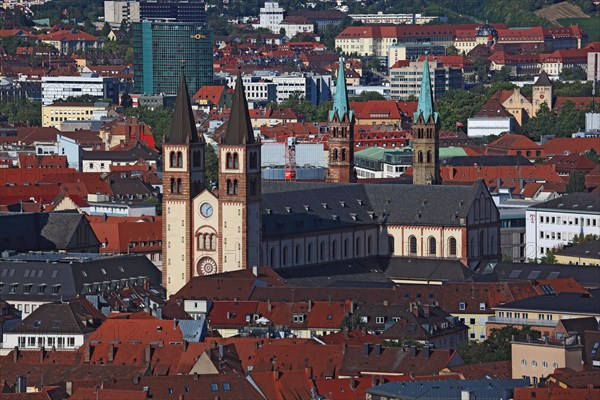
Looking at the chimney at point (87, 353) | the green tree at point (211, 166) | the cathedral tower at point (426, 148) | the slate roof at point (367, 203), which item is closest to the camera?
the chimney at point (87, 353)

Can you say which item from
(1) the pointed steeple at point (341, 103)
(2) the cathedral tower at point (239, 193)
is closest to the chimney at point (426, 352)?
(2) the cathedral tower at point (239, 193)

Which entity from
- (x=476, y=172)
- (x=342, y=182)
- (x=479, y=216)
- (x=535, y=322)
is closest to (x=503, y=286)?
(x=535, y=322)

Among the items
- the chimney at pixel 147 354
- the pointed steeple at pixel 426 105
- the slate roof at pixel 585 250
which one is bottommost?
the slate roof at pixel 585 250

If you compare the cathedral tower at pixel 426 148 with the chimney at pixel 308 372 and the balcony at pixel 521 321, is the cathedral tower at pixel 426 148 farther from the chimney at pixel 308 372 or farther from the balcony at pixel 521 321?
the chimney at pixel 308 372

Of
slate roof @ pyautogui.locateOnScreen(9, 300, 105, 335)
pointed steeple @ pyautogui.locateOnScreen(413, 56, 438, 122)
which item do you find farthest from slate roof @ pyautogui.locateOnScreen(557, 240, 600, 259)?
slate roof @ pyautogui.locateOnScreen(9, 300, 105, 335)

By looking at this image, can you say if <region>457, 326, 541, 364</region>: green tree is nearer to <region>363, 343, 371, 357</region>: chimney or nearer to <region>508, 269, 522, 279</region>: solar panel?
<region>363, 343, 371, 357</region>: chimney

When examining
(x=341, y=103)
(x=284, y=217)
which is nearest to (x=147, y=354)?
(x=284, y=217)
